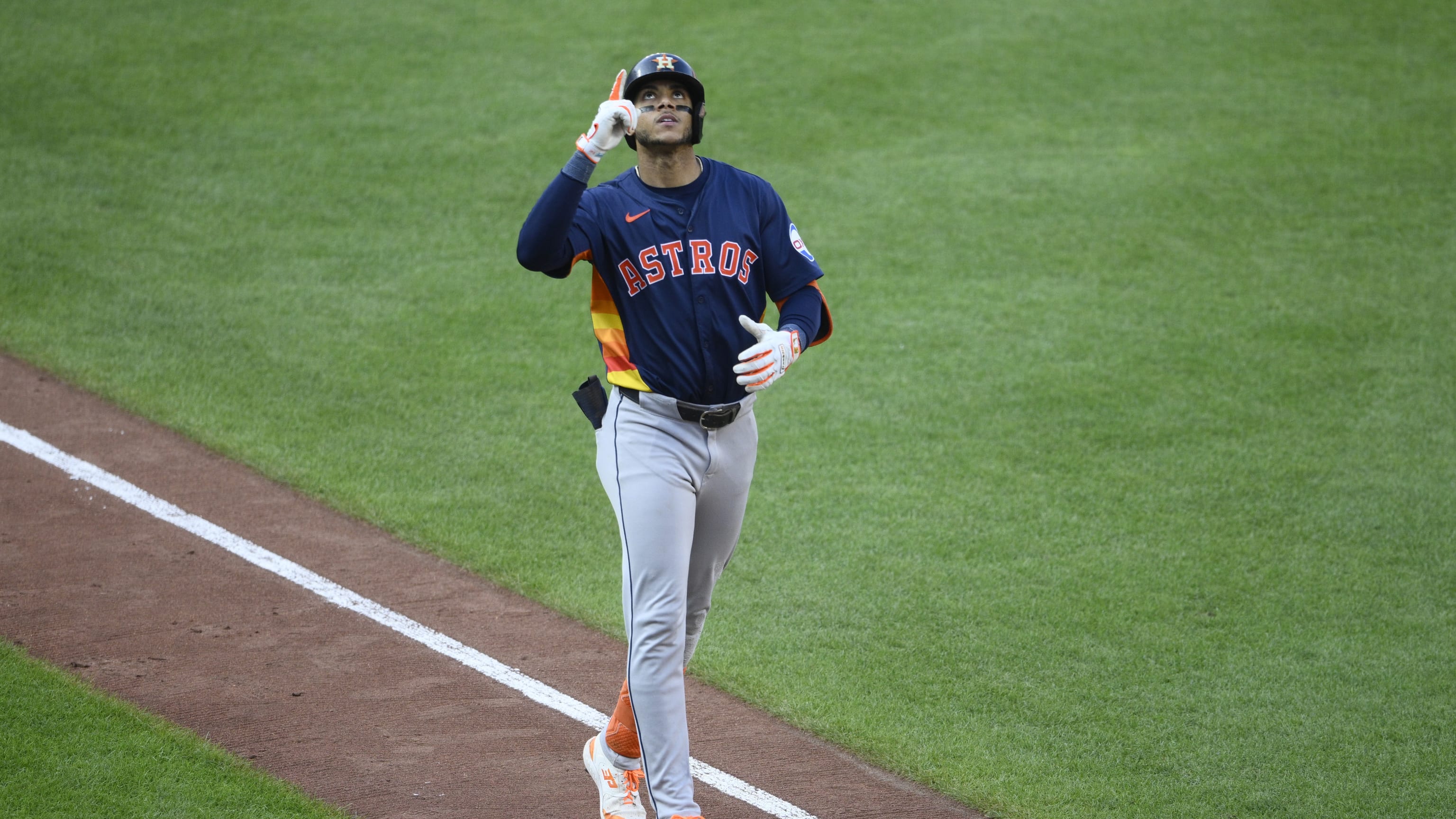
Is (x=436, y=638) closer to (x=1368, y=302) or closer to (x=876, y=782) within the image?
(x=876, y=782)

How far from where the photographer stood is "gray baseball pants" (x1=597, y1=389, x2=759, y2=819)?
3.67 m

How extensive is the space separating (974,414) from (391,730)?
3.70 metres

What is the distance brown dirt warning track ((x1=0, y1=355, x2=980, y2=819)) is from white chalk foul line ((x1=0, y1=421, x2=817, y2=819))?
1.3 inches

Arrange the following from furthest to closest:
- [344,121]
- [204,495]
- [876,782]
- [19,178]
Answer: [344,121], [19,178], [204,495], [876,782]

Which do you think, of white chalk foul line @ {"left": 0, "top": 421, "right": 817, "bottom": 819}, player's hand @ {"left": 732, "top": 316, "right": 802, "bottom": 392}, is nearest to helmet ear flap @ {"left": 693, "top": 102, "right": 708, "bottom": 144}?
player's hand @ {"left": 732, "top": 316, "right": 802, "bottom": 392}

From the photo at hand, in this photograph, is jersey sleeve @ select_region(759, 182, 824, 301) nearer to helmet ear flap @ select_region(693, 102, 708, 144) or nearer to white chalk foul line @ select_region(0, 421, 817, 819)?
helmet ear flap @ select_region(693, 102, 708, 144)

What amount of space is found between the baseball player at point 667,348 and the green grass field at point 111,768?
1.04 metres

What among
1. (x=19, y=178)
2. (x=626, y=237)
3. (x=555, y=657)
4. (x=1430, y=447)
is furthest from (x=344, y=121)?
(x=1430, y=447)

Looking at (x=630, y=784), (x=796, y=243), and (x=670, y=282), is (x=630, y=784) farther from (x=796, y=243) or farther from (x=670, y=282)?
(x=796, y=243)

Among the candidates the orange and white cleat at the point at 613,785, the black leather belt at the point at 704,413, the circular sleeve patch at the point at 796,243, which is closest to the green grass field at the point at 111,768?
the orange and white cleat at the point at 613,785

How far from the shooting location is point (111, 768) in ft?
13.1

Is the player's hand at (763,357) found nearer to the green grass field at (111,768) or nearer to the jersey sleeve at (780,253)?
the jersey sleeve at (780,253)

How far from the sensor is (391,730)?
14.4 feet

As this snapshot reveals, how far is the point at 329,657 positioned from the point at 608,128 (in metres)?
2.33
